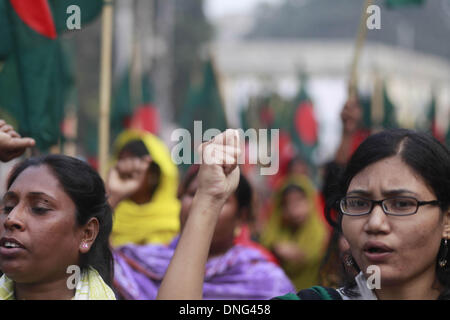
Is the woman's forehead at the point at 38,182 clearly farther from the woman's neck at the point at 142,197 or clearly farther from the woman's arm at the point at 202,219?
the woman's neck at the point at 142,197

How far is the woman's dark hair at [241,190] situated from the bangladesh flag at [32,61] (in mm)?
756

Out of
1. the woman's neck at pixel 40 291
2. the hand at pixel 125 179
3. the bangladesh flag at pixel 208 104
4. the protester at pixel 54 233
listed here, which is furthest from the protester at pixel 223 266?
the bangladesh flag at pixel 208 104

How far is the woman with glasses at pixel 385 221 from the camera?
187 cm

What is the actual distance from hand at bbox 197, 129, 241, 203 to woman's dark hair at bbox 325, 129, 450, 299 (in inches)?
14.9

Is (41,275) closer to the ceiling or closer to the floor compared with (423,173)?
closer to the floor

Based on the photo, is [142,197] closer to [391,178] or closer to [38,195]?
[38,195]

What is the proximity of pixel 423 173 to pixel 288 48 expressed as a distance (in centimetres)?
4043

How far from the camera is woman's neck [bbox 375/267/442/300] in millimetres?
1936

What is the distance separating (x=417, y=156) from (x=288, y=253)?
373 centimetres

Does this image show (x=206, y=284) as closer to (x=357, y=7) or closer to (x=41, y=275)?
(x=41, y=275)

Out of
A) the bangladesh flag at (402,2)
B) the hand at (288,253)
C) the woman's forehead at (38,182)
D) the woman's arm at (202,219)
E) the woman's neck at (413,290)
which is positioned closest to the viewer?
the woman's arm at (202,219)

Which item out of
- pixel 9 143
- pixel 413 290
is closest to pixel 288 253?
pixel 9 143

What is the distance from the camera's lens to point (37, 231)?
2143 mm

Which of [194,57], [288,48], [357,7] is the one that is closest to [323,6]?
[357,7]
